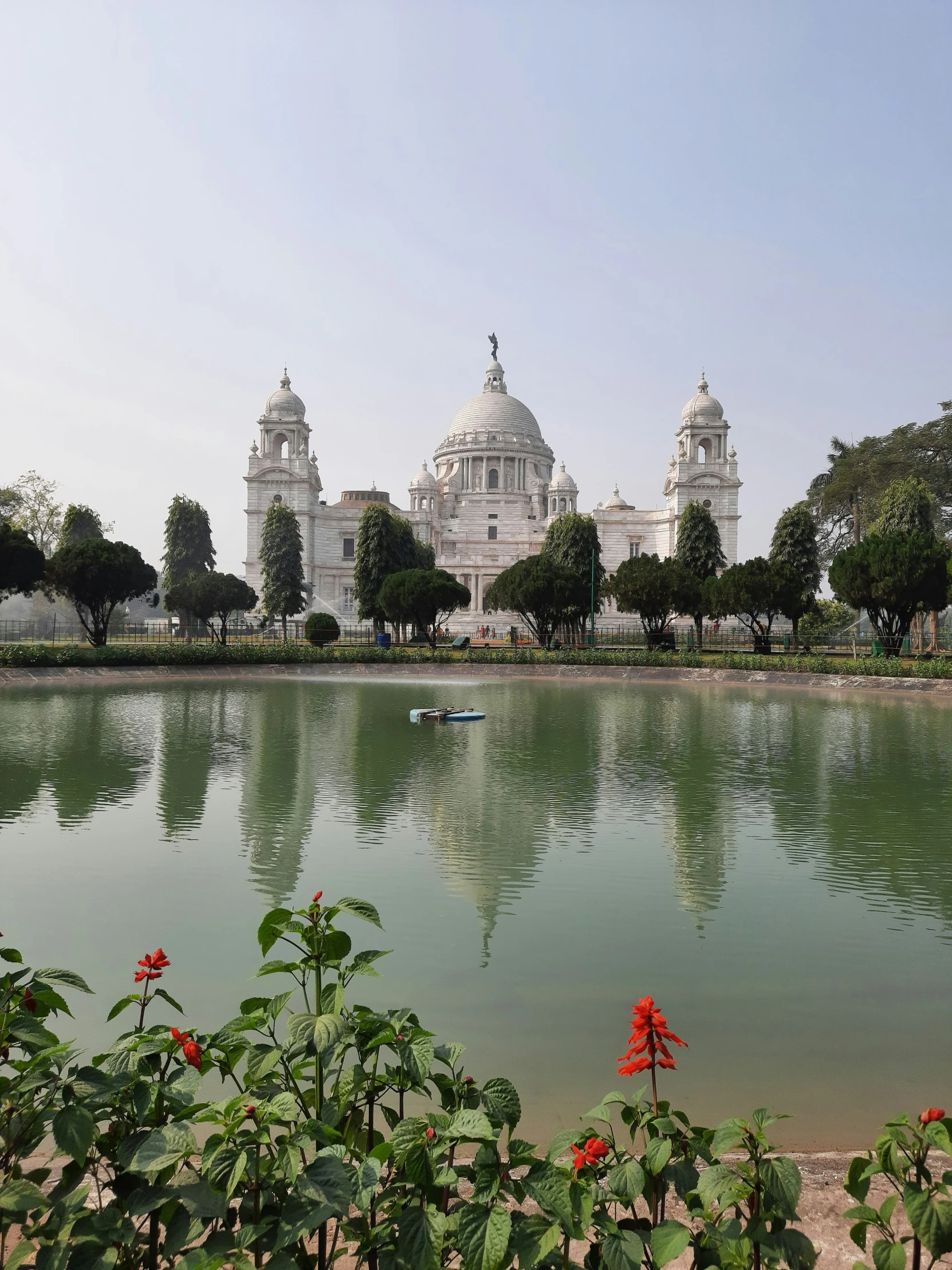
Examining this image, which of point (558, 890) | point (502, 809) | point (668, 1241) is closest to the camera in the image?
point (668, 1241)

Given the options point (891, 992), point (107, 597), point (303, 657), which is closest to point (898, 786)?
point (891, 992)

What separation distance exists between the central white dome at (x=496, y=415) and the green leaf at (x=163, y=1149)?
9273 centimetres

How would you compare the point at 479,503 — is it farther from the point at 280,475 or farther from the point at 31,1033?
the point at 31,1033

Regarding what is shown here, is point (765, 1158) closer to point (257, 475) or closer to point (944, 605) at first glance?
point (944, 605)

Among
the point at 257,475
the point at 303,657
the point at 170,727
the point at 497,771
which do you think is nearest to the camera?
the point at 497,771

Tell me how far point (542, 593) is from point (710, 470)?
1507 inches

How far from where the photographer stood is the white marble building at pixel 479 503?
7531 centimetres

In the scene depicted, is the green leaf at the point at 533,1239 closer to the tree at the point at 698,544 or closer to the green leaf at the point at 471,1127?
the green leaf at the point at 471,1127

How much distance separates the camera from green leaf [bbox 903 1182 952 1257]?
2.19 metres

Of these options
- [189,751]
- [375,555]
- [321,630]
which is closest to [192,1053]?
[189,751]

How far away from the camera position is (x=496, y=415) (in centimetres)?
9400

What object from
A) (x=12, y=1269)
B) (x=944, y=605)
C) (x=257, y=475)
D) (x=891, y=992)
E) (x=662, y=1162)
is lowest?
(x=891, y=992)

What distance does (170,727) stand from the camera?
1841cm

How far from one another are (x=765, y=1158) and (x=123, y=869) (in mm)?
7009
